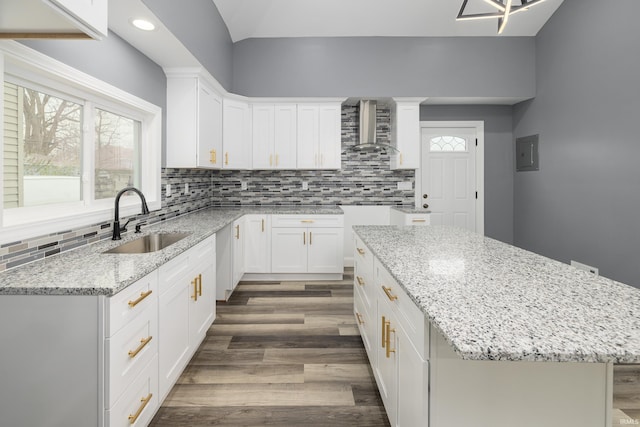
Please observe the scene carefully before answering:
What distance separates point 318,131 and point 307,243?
148 centimetres

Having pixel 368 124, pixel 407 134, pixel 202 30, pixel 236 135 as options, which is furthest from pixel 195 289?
pixel 407 134

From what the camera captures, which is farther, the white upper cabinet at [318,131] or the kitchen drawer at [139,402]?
the white upper cabinet at [318,131]

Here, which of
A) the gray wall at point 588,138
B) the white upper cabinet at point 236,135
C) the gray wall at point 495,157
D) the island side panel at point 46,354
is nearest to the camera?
the island side panel at point 46,354

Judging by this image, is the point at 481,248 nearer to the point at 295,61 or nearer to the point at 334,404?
the point at 334,404

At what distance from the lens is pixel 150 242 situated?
2666 millimetres

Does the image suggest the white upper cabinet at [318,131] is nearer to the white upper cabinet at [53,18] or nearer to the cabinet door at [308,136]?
the cabinet door at [308,136]

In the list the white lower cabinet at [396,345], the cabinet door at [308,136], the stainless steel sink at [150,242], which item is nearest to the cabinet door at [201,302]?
the stainless steel sink at [150,242]

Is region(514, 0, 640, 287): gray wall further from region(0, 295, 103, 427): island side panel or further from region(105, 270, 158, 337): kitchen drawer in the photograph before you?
region(0, 295, 103, 427): island side panel

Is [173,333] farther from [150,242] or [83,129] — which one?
[83,129]

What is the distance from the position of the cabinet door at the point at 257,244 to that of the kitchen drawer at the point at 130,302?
2.61 metres

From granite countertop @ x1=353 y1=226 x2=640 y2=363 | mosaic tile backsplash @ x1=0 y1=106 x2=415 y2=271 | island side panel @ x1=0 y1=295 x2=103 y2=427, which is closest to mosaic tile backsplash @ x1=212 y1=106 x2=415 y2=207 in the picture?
mosaic tile backsplash @ x1=0 y1=106 x2=415 y2=271

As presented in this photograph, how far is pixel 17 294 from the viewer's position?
1.37 meters

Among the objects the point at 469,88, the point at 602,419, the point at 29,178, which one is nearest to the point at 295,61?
the point at 469,88

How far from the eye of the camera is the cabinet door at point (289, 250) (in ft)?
14.6
